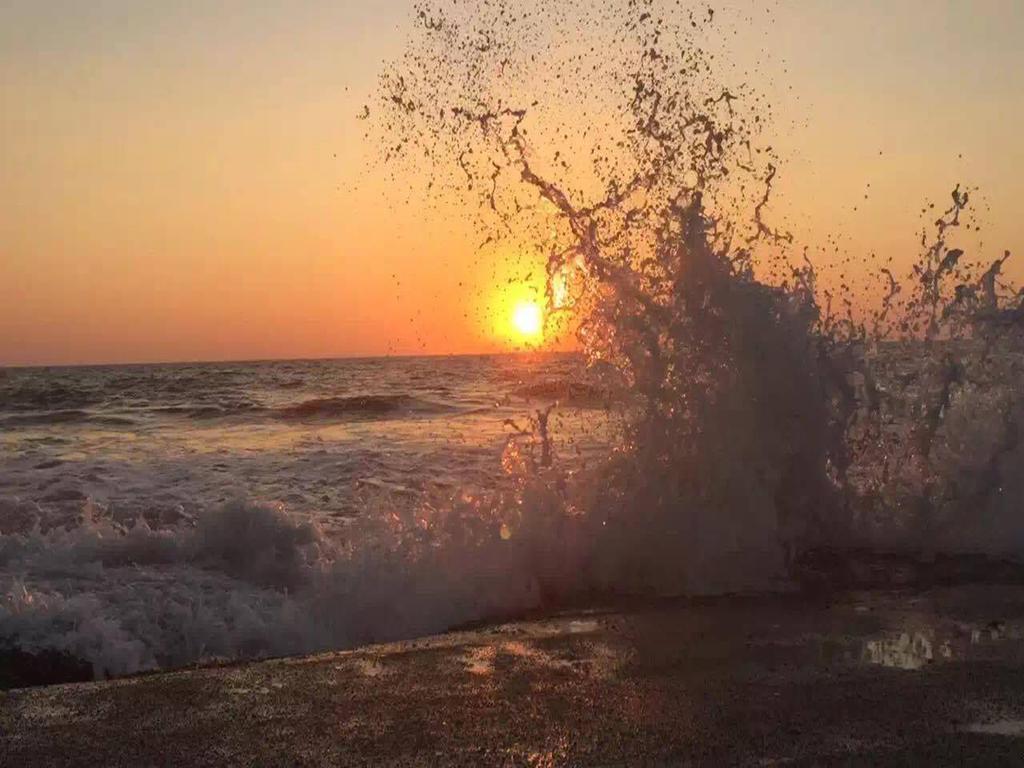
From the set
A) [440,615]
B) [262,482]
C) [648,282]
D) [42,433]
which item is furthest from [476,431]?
[440,615]

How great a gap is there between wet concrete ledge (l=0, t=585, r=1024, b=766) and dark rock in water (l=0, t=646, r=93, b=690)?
894 mm

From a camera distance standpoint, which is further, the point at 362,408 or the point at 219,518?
the point at 362,408

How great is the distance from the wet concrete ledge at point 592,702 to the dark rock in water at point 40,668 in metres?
0.89

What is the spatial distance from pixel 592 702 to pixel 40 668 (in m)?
3.51

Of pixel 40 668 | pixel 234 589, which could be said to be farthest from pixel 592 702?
pixel 234 589

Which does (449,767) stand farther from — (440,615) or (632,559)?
(632,559)

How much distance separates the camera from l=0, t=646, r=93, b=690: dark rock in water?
227 inches

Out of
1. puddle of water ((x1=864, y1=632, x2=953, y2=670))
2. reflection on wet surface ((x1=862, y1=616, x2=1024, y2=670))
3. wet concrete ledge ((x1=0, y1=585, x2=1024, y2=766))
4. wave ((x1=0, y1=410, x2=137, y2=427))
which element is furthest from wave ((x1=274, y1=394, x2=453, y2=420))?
puddle of water ((x1=864, y1=632, x2=953, y2=670))

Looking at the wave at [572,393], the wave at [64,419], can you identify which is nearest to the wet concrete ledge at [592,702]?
the wave at [572,393]

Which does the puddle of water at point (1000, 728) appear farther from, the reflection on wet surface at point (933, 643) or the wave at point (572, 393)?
the wave at point (572, 393)

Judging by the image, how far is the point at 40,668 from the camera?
19.5 feet

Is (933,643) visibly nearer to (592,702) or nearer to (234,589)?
(592,702)

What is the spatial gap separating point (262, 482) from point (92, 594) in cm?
611

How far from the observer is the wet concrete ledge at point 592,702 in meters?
3.82
